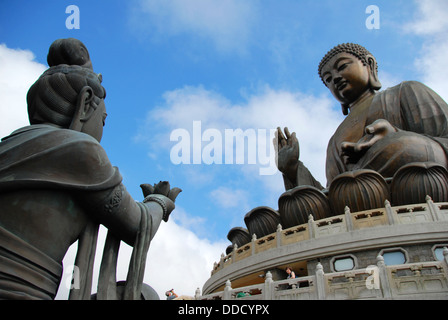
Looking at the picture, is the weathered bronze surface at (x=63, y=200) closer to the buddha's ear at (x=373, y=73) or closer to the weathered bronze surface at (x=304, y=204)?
the weathered bronze surface at (x=304, y=204)

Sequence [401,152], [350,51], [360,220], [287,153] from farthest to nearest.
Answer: [350,51]
[287,153]
[401,152]
[360,220]

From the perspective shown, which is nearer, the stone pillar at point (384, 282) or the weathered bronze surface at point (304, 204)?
the stone pillar at point (384, 282)

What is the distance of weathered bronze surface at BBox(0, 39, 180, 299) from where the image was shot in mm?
1988

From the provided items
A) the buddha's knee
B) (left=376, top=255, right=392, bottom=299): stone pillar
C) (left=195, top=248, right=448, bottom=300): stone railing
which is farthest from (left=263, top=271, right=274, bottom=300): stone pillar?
the buddha's knee

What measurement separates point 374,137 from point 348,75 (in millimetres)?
4449

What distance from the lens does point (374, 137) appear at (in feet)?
38.0

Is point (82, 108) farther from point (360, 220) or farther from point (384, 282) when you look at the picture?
point (360, 220)

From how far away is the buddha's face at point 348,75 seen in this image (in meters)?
15.1

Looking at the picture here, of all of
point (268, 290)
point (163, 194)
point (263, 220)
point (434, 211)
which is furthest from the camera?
point (263, 220)

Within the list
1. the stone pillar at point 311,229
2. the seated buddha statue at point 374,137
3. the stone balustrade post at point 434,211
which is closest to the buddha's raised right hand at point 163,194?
the stone pillar at point 311,229

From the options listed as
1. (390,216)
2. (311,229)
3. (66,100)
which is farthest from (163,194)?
(390,216)

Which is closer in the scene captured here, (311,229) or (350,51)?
(311,229)

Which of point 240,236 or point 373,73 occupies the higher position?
point 373,73
